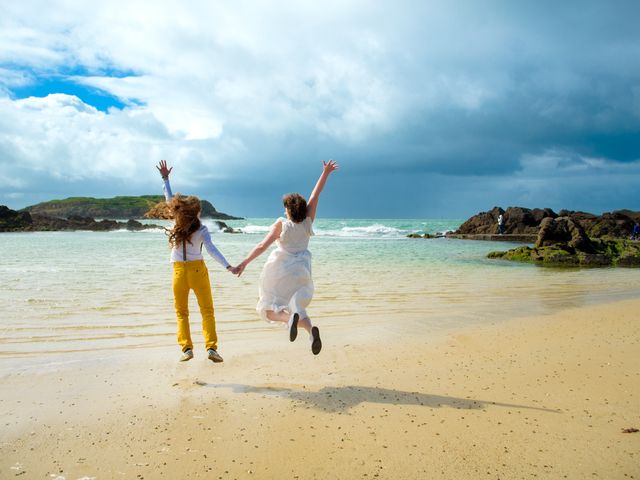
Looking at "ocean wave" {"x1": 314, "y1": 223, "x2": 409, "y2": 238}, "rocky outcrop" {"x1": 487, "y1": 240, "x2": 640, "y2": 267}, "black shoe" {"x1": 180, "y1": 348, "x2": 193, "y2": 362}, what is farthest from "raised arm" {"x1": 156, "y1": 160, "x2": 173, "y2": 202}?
"ocean wave" {"x1": 314, "y1": 223, "x2": 409, "y2": 238}

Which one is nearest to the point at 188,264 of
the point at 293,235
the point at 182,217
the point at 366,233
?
the point at 182,217

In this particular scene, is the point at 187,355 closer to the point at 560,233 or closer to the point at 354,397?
the point at 354,397

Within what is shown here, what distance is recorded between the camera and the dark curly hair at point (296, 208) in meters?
6.15

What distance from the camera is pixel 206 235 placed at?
Result: 6.26 m

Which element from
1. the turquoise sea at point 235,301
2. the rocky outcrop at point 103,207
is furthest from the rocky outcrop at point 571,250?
the rocky outcrop at point 103,207

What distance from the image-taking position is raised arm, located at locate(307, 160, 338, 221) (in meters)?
6.31

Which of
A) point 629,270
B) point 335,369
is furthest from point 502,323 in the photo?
point 629,270

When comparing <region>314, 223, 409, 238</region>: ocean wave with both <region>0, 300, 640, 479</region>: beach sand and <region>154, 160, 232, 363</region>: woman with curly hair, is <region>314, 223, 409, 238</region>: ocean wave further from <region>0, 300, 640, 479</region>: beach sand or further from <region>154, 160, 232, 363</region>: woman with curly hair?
<region>154, 160, 232, 363</region>: woman with curly hair

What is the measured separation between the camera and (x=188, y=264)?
6.21m

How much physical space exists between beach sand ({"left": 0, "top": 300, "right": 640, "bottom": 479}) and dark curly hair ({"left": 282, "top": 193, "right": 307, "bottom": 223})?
1.91 m

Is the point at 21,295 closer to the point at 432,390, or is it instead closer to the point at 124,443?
the point at 124,443

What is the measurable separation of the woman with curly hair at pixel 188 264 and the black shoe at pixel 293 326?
997 millimetres

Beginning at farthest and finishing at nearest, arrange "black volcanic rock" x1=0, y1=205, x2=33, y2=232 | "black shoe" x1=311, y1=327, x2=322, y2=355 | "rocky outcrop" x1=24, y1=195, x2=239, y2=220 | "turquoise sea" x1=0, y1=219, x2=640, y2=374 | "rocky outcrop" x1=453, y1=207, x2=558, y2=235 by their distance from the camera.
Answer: "rocky outcrop" x1=24, y1=195, x2=239, y2=220, "black volcanic rock" x1=0, y1=205, x2=33, y2=232, "rocky outcrop" x1=453, y1=207, x2=558, y2=235, "turquoise sea" x1=0, y1=219, x2=640, y2=374, "black shoe" x1=311, y1=327, x2=322, y2=355

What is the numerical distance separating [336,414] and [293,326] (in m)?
1.39
